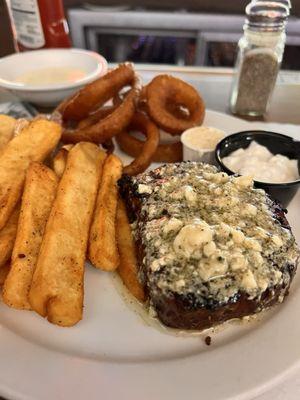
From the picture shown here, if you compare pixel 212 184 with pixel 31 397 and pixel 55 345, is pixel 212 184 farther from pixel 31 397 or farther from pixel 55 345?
pixel 31 397

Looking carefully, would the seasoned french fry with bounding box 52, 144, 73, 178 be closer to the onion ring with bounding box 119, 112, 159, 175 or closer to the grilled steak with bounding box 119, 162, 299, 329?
the onion ring with bounding box 119, 112, 159, 175

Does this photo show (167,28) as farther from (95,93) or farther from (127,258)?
(127,258)

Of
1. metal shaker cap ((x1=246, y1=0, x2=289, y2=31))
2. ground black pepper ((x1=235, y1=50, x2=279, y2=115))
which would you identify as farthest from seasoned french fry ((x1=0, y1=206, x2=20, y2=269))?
metal shaker cap ((x1=246, y1=0, x2=289, y2=31))

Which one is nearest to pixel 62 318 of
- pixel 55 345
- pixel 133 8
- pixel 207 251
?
pixel 55 345

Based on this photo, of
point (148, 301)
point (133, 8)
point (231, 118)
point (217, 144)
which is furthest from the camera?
point (133, 8)

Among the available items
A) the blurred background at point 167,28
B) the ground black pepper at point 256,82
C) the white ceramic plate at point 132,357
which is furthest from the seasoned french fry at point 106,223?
the blurred background at point 167,28

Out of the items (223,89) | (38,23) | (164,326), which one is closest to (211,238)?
(164,326)

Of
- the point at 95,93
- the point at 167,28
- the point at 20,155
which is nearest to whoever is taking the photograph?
the point at 20,155
